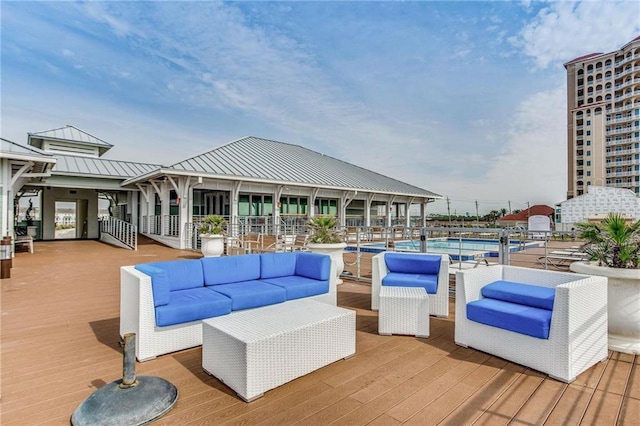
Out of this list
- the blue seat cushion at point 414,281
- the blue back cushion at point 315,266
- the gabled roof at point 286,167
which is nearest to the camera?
the blue seat cushion at point 414,281

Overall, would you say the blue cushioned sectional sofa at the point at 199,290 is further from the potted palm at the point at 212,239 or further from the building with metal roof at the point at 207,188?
the building with metal roof at the point at 207,188

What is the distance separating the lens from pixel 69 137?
1806 cm

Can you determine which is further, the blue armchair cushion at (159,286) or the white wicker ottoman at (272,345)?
the blue armchair cushion at (159,286)

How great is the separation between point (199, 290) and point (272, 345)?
1.55 meters

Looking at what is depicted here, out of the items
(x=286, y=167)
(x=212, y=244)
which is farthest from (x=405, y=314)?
(x=286, y=167)

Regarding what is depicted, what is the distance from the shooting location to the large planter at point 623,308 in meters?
2.97

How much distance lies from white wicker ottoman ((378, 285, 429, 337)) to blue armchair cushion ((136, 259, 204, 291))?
6.62 ft

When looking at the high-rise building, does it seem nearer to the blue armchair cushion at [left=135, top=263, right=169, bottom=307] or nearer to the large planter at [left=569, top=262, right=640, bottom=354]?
the large planter at [left=569, top=262, right=640, bottom=354]

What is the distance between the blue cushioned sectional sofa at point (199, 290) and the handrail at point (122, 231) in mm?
9625

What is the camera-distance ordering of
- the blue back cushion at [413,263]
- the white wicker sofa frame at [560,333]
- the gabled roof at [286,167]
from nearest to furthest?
the white wicker sofa frame at [560,333], the blue back cushion at [413,263], the gabled roof at [286,167]

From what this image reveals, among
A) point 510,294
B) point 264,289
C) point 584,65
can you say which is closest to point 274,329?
point 264,289

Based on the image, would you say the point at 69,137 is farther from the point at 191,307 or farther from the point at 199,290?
the point at 191,307

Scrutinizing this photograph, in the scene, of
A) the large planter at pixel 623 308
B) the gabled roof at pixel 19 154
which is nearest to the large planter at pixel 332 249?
the large planter at pixel 623 308

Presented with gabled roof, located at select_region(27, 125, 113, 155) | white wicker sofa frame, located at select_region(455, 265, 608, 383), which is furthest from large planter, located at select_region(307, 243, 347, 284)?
gabled roof, located at select_region(27, 125, 113, 155)
